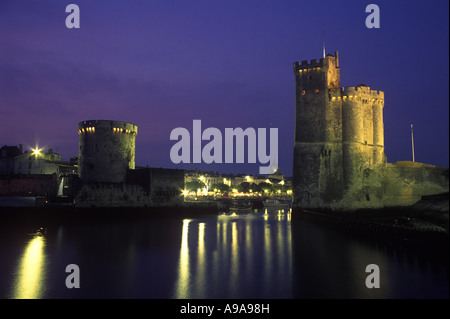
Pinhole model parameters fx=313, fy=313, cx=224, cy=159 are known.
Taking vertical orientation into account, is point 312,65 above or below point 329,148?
above

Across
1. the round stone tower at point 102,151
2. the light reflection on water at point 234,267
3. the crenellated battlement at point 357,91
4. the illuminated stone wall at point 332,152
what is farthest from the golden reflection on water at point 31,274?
the crenellated battlement at point 357,91

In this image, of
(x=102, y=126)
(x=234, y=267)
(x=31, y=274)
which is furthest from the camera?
(x=102, y=126)

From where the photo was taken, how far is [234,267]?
14.4 meters

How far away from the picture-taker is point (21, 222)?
1151 inches

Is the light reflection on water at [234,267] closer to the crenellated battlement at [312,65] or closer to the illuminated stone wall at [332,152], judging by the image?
the illuminated stone wall at [332,152]

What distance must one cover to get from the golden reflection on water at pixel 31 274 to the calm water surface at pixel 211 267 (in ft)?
0.11

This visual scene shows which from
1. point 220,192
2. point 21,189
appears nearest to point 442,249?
point 21,189

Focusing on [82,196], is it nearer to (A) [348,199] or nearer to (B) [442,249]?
(A) [348,199]

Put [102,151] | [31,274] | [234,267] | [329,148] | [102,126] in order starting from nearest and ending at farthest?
[31,274], [234,267], [329,148], [102,126], [102,151]

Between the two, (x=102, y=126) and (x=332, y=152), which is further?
(x=102, y=126)

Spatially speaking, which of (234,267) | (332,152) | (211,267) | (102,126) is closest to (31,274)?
(211,267)

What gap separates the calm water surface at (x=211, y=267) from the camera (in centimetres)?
1068

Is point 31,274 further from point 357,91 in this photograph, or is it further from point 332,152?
point 357,91

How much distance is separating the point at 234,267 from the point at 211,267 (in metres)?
1.06
